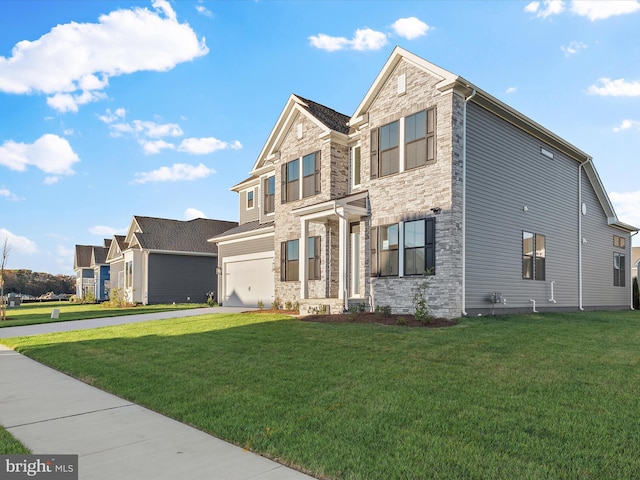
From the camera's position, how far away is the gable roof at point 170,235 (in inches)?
1196

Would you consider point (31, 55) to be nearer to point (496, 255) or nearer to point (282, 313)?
point (282, 313)

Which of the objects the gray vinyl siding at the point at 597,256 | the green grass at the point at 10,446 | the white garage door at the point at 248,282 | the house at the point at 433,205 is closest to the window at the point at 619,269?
the gray vinyl siding at the point at 597,256

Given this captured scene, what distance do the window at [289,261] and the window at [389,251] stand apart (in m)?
4.83

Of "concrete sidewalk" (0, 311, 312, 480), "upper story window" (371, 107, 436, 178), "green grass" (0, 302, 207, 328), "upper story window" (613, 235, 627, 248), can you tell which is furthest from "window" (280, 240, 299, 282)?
"upper story window" (613, 235, 627, 248)

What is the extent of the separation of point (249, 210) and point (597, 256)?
16.3 meters

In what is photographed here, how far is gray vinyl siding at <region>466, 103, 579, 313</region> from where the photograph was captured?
13.2 m

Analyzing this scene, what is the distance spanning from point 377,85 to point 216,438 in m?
12.5

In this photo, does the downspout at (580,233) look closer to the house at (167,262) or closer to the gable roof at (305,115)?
the gable roof at (305,115)

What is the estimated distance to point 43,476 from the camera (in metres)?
3.57

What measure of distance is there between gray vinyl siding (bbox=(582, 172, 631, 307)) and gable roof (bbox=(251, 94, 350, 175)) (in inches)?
403

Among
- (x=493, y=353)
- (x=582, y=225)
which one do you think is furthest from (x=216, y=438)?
(x=582, y=225)

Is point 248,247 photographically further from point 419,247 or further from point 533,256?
point 533,256

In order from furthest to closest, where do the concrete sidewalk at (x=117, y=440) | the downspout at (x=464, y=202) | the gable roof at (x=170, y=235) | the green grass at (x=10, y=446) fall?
the gable roof at (x=170, y=235) → the downspout at (x=464, y=202) → the green grass at (x=10, y=446) → the concrete sidewalk at (x=117, y=440)

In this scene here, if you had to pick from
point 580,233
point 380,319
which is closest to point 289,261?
point 380,319
